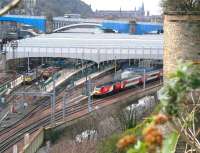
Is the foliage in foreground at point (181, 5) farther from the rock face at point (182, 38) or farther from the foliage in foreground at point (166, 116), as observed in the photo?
the foliage in foreground at point (166, 116)

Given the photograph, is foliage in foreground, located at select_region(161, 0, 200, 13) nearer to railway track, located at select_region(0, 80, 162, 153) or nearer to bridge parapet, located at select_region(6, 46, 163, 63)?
railway track, located at select_region(0, 80, 162, 153)

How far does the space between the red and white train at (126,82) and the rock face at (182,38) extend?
44.0ft

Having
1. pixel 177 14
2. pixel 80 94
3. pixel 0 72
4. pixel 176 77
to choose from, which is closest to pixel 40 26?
pixel 0 72

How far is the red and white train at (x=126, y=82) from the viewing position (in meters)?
22.2

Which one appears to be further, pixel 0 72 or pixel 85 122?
pixel 0 72

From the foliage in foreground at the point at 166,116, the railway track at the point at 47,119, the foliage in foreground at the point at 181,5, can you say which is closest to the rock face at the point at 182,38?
the foliage in foreground at the point at 181,5

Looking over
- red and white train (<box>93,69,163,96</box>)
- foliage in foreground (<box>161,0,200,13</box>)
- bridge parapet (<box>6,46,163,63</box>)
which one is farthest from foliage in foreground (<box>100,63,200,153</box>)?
bridge parapet (<box>6,46,163,63</box>)

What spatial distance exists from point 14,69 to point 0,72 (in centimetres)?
151

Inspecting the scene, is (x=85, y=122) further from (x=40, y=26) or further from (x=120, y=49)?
(x=40, y=26)

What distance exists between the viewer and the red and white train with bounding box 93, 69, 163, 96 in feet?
72.9

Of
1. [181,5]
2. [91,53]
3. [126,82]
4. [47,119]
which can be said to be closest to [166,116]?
[181,5]

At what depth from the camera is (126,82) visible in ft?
77.5

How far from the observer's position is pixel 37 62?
32.5 meters

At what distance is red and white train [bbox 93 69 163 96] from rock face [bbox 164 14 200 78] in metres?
13.4
